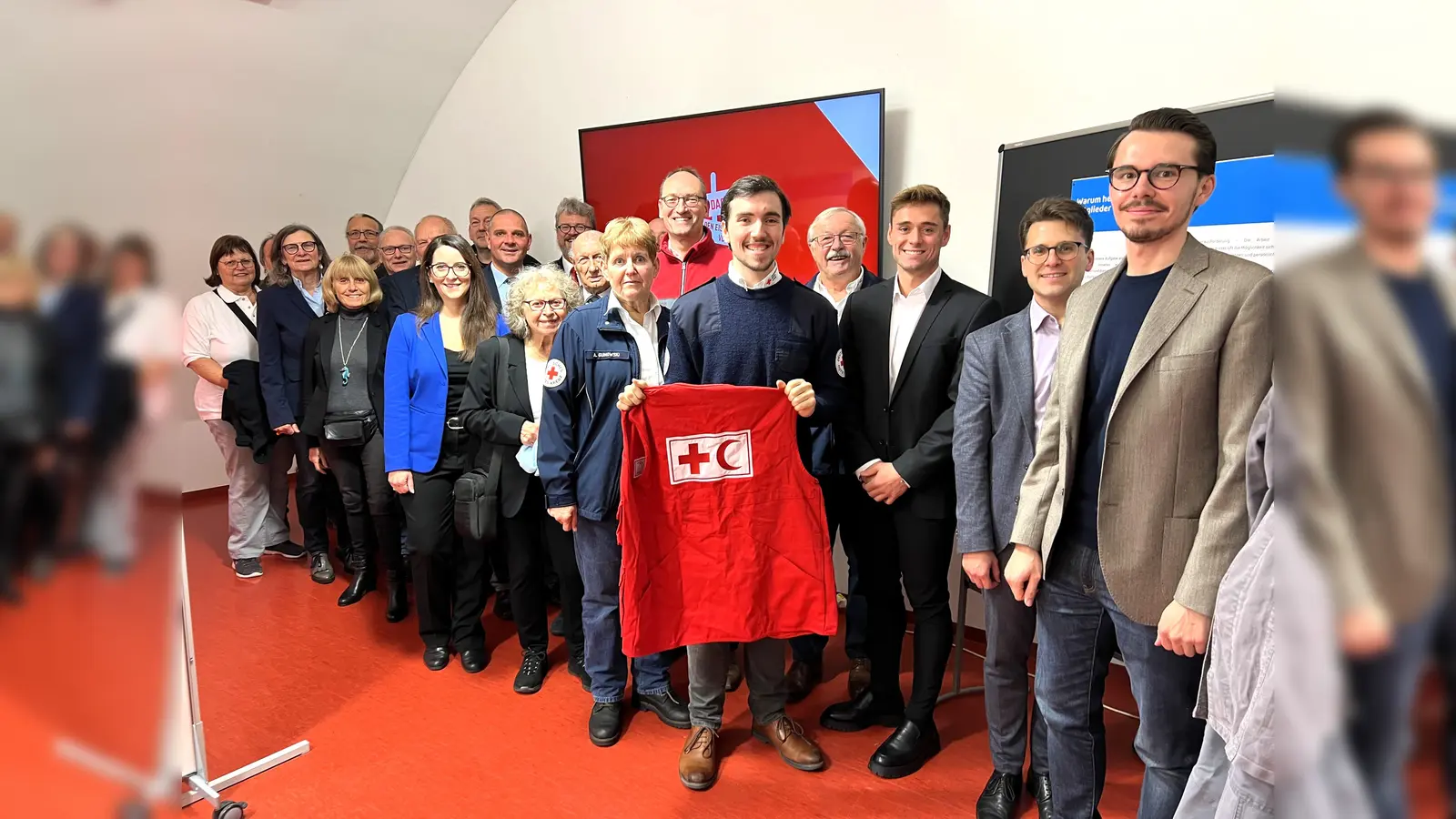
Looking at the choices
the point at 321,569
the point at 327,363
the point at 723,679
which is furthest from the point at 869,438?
the point at 321,569

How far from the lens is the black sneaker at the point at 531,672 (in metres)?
3.06

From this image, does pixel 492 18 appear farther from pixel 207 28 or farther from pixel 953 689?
pixel 207 28

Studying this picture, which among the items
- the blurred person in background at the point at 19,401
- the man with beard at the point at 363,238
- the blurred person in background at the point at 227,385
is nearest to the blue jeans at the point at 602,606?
the blurred person in background at the point at 19,401

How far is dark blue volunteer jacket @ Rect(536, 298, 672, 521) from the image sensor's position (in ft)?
8.30

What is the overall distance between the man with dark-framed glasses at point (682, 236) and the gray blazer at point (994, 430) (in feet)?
4.63

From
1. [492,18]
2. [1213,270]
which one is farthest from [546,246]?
[1213,270]

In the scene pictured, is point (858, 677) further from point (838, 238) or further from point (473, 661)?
point (838, 238)

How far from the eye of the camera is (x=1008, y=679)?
221 centimetres

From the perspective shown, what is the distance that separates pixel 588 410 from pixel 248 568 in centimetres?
288

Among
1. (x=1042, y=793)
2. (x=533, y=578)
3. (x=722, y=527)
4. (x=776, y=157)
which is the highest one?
(x=776, y=157)

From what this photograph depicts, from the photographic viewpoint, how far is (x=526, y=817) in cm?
232

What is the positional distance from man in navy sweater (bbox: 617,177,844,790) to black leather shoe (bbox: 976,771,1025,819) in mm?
491

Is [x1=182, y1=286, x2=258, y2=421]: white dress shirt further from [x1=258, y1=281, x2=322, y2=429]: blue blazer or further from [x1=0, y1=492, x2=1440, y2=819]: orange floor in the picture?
[x1=0, y1=492, x2=1440, y2=819]: orange floor

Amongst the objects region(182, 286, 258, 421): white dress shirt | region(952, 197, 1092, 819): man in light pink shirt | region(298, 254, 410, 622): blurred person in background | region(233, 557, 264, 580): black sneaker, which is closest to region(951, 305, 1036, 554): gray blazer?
region(952, 197, 1092, 819): man in light pink shirt
